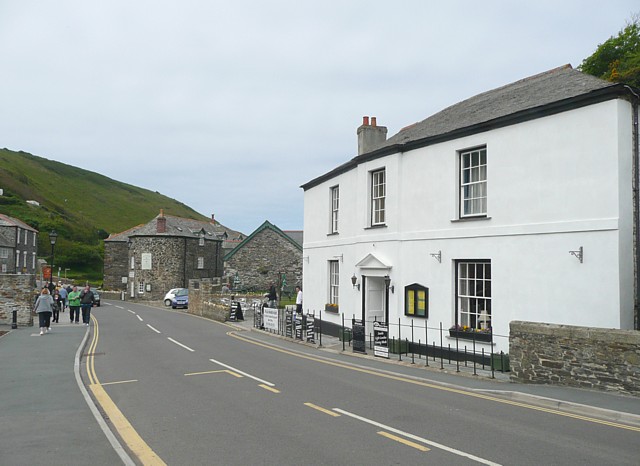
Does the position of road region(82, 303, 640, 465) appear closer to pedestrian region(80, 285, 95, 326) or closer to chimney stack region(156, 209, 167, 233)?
pedestrian region(80, 285, 95, 326)

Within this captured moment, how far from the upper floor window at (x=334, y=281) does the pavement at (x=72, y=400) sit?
529cm

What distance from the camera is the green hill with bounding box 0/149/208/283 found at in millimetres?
98875

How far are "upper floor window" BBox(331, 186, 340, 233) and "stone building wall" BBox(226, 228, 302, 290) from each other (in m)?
22.6

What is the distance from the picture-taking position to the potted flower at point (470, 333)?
14.9m

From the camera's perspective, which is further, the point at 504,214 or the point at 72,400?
the point at 504,214

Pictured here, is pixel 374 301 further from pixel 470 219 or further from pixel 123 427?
pixel 123 427

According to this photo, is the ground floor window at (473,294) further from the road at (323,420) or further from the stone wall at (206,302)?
the stone wall at (206,302)

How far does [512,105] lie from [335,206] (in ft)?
32.7

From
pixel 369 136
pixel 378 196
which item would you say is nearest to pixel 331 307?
pixel 378 196

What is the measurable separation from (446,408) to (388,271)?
9282mm

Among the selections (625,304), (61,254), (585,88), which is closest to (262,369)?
(625,304)

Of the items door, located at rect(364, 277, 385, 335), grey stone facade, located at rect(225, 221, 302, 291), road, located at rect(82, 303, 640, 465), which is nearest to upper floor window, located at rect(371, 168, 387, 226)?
door, located at rect(364, 277, 385, 335)

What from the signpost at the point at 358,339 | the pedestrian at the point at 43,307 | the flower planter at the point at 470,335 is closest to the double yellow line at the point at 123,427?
the signpost at the point at 358,339

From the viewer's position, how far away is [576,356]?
429 inches
